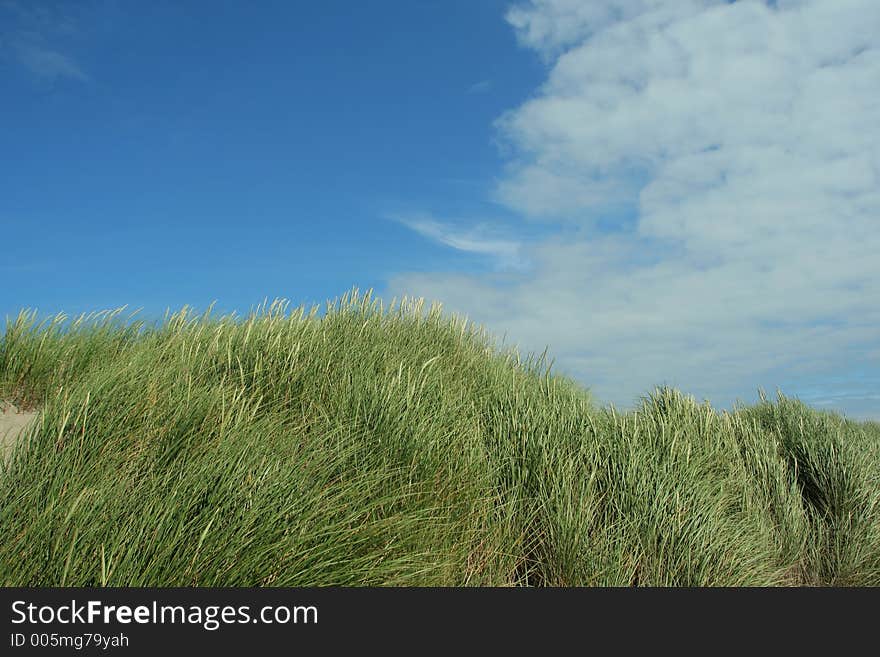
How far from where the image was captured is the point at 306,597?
280 centimetres

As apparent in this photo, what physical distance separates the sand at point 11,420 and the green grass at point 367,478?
0.48 ft

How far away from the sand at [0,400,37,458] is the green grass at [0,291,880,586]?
0.15 meters

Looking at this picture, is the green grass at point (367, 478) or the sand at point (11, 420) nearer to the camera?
the green grass at point (367, 478)

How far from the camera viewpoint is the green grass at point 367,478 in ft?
9.59

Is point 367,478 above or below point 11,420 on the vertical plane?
below

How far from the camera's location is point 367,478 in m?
3.86

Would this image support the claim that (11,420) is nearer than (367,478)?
No

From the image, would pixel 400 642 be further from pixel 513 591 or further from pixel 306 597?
pixel 513 591

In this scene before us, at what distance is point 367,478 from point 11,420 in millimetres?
3283

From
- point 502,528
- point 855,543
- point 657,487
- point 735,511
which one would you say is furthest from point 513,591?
point 855,543

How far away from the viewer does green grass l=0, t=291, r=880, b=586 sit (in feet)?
9.59

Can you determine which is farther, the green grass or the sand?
the sand

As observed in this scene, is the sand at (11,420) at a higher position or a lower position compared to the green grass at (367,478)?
higher

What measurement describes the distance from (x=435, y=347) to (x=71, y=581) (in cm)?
501
